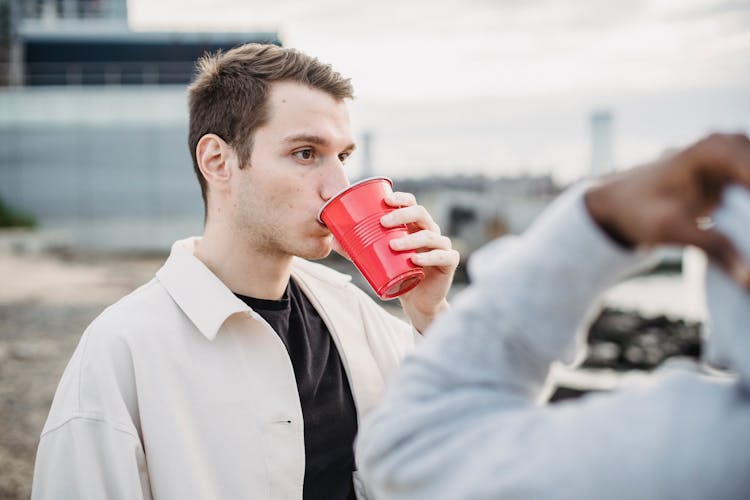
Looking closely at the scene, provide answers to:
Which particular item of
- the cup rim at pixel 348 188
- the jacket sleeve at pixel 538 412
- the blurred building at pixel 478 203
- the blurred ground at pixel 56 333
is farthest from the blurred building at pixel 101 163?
the jacket sleeve at pixel 538 412

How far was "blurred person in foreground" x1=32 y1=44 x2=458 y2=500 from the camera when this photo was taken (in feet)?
5.30

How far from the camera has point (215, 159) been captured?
221 cm

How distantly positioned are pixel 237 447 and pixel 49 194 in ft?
70.4

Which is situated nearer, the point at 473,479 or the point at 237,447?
the point at 473,479

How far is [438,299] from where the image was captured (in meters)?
1.96

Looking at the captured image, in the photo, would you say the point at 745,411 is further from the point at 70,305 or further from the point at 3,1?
the point at 3,1

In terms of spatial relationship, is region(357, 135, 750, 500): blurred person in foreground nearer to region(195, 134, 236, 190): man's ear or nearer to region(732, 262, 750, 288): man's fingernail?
region(732, 262, 750, 288): man's fingernail

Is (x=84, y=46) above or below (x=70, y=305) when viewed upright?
above

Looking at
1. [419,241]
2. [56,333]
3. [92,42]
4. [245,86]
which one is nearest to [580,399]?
[419,241]

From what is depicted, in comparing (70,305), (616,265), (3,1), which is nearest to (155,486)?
(616,265)

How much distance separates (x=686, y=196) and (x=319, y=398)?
4.94ft

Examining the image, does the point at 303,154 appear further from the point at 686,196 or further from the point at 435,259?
the point at 686,196

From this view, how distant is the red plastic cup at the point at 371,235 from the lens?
1.84 meters

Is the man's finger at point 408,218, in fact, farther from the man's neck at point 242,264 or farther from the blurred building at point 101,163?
the blurred building at point 101,163
